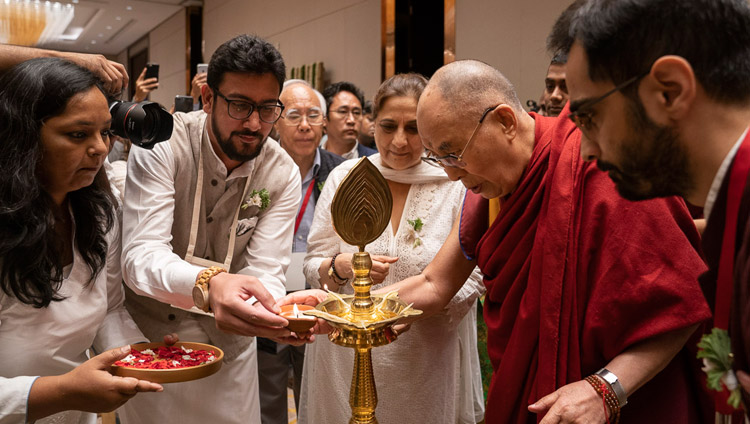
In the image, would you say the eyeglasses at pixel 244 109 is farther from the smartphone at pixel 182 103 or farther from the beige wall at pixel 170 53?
the beige wall at pixel 170 53

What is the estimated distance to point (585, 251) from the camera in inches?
56.9

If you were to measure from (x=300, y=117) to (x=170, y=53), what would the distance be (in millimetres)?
10637

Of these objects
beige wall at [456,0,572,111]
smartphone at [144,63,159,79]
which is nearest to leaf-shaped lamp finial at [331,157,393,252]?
smartphone at [144,63,159,79]

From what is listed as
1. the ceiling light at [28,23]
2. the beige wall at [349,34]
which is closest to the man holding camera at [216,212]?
the ceiling light at [28,23]

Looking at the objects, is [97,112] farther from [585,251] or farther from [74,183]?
[585,251]

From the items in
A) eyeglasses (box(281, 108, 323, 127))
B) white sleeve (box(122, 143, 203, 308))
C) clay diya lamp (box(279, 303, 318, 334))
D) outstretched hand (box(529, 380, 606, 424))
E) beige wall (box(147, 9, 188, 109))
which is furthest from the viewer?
beige wall (box(147, 9, 188, 109))

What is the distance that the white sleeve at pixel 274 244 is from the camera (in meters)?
2.25

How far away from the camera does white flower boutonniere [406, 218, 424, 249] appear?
230cm

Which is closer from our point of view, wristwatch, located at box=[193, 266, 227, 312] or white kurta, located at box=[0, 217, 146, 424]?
white kurta, located at box=[0, 217, 146, 424]

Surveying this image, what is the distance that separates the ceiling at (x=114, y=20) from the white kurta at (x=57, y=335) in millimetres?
10365

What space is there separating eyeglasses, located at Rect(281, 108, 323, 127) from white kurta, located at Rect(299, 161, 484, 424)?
3.70 ft

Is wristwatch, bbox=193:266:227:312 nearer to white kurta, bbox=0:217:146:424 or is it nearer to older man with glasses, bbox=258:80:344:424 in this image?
white kurta, bbox=0:217:146:424

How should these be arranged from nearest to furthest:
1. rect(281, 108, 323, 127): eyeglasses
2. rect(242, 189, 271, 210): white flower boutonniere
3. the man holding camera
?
the man holding camera
rect(242, 189, 271, 210): white flower boutonniere
rect(281, 108, 323, 127): eyeglasses

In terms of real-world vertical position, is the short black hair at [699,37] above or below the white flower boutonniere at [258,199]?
above
